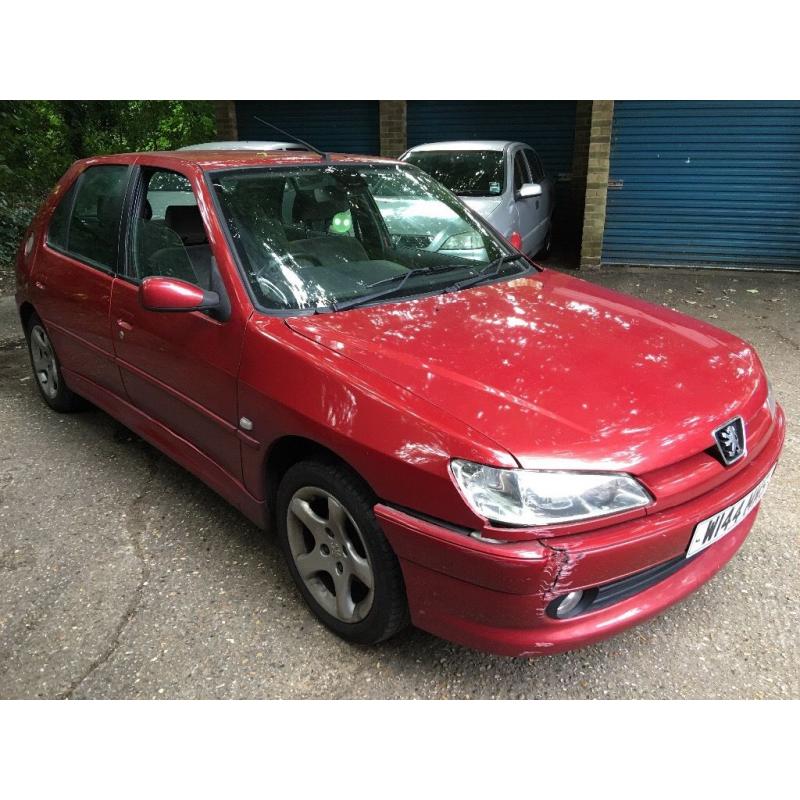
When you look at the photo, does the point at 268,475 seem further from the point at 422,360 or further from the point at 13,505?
the point at 13,505

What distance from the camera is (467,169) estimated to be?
7.76 meters

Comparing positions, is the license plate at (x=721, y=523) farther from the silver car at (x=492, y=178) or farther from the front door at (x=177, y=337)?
the silver car at (x=492, y=178)

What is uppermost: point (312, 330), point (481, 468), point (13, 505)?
point (312, 330)

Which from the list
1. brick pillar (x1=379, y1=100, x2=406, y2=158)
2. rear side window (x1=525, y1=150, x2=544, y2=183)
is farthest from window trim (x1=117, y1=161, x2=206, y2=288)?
brick pillar (x1=379, y1=100, x2=406, y2=158)

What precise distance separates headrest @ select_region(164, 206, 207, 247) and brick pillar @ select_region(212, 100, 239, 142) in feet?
33.3

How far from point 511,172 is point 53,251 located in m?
5.29

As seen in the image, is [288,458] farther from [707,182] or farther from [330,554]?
[707,182]

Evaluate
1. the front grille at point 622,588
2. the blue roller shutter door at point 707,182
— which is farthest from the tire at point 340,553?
the blue roller shutter door at point 707,182

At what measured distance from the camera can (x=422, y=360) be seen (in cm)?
217

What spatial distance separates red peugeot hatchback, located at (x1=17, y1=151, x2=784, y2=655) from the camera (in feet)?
5.98

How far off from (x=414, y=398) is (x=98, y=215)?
2397mm

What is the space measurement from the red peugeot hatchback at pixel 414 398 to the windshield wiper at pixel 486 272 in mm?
17

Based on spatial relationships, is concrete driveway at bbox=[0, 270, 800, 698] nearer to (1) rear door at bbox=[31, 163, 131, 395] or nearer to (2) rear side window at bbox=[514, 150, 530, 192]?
(1) rear door at bbox=[31, 163, 131, 395]

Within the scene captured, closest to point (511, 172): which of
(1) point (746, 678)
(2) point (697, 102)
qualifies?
(2) point (697, 102)
